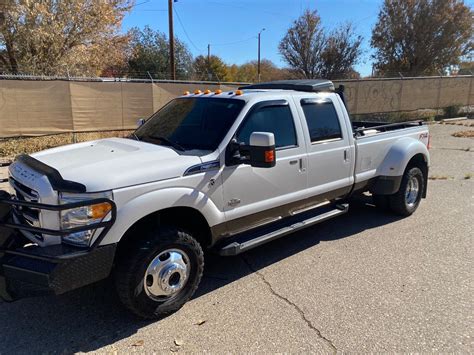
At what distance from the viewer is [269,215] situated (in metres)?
4.19

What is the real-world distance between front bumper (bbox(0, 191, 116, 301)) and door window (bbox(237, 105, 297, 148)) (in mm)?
1641

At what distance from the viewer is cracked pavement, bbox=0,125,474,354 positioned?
3.05 m

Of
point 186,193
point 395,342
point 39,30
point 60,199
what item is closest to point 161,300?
point 186,193

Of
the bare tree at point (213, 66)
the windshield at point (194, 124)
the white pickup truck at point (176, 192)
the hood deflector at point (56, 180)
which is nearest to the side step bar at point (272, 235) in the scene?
the white pickup truck at point (176, 192)

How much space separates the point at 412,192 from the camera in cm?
613

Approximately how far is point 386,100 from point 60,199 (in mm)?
19158

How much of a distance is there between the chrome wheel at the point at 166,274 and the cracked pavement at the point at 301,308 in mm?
244

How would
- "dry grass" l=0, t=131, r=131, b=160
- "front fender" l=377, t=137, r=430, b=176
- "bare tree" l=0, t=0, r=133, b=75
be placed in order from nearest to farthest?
"front fender" l=377, t=137, r=430, b=176 → "dry grass" l=0, t=131, r=131, b=160 → "bare tree" l=0, t=0, r=133, b=75

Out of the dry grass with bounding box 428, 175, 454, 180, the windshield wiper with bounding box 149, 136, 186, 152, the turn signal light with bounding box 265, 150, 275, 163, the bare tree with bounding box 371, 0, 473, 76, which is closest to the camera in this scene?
the turn signal light with bounding box 265, 150, 275, 163

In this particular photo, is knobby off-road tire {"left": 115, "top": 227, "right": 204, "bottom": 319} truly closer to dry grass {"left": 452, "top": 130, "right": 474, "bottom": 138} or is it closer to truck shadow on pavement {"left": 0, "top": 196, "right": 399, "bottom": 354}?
truck shadow on pavement {"left": 0, "top": 196, "right": 399, "bottom": 354}

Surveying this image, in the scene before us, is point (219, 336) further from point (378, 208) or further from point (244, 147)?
point (378, 208)

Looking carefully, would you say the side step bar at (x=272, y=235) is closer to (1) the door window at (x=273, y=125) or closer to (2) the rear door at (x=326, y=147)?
(2) the rear door at (x=326, y=147)

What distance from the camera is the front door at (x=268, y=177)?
12.5ft

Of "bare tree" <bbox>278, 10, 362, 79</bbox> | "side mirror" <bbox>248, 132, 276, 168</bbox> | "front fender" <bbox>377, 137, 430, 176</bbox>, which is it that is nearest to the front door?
"side mirror" <bbox>248, 132, 276, 168</bbox>
